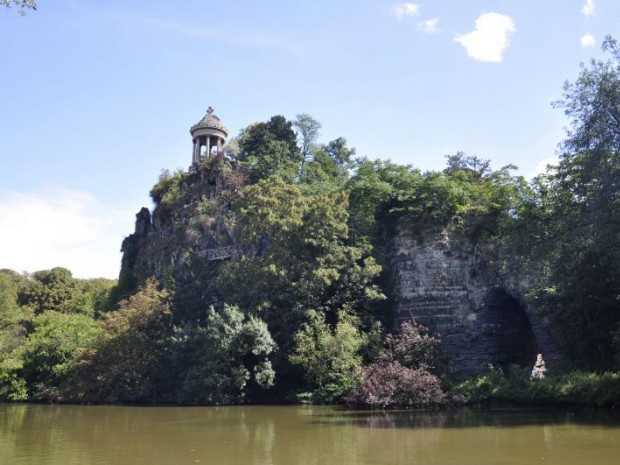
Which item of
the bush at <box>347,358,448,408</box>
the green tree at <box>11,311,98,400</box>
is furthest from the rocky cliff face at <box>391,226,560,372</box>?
the green tree at <box>11,311,98,400</box>

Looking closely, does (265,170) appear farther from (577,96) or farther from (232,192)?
(577,96)

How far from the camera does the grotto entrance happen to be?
85.3ft

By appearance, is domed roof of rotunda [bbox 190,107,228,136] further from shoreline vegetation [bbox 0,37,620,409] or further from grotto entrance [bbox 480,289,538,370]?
grotto entrance [bbox 480,289,538,370]

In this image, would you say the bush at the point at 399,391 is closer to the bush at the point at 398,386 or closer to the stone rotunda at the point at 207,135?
the bush at the point at 398,386

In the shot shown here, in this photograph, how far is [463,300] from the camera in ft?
87.2

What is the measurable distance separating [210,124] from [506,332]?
28.2m

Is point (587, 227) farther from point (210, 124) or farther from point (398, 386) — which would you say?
point (210, 124)

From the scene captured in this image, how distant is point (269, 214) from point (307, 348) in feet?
22.5

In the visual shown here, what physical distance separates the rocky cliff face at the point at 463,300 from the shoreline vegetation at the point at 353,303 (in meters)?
0.57

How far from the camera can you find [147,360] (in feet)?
94.9

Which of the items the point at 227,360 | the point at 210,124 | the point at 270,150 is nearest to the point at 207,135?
the point at 210,124

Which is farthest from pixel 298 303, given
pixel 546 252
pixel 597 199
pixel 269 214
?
pixel 597 199

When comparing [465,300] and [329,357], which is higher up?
[465,300]

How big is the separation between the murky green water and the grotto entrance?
7.34m
